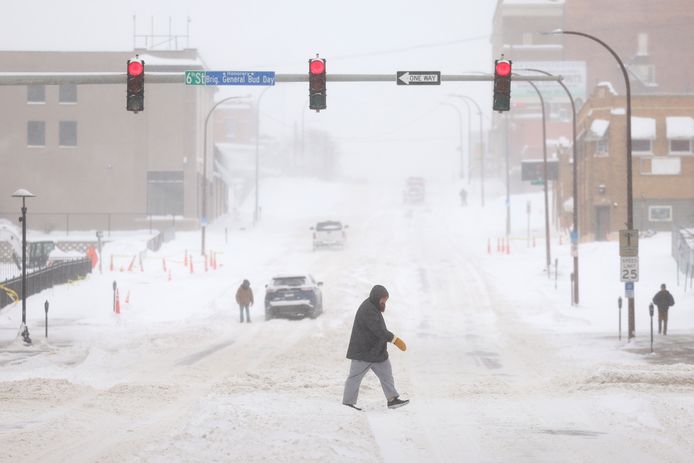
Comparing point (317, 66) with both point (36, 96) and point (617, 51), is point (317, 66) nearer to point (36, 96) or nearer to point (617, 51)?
point (36, 96)

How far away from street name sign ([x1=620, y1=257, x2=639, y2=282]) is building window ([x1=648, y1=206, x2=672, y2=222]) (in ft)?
112

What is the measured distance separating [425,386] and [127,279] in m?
28.1

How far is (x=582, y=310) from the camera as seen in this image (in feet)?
120

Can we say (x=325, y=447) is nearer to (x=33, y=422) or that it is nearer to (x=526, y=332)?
(x=33, y=422)

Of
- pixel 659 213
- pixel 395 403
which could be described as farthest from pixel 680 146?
pixel 395 403

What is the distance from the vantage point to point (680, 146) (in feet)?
195

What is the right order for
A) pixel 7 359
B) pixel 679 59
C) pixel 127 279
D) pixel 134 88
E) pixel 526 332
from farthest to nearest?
pixel 679 59 < pixel 127 279 < pixel 526 332 < pixel 7 359 < pixel 134 88

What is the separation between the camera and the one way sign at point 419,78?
21.6 m

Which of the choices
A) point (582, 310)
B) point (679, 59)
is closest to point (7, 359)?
point (582, 310)

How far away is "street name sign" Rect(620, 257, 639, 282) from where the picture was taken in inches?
1062

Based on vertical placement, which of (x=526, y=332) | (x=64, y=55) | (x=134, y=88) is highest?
(x=64, y=55)

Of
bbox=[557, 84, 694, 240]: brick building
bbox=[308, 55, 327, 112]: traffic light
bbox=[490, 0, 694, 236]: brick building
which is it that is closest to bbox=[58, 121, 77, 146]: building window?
bbox=[557, 84, 694, 240]: brick building

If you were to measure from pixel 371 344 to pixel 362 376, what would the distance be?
0.48 metres

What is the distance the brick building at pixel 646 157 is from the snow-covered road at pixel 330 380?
12.0 meters
